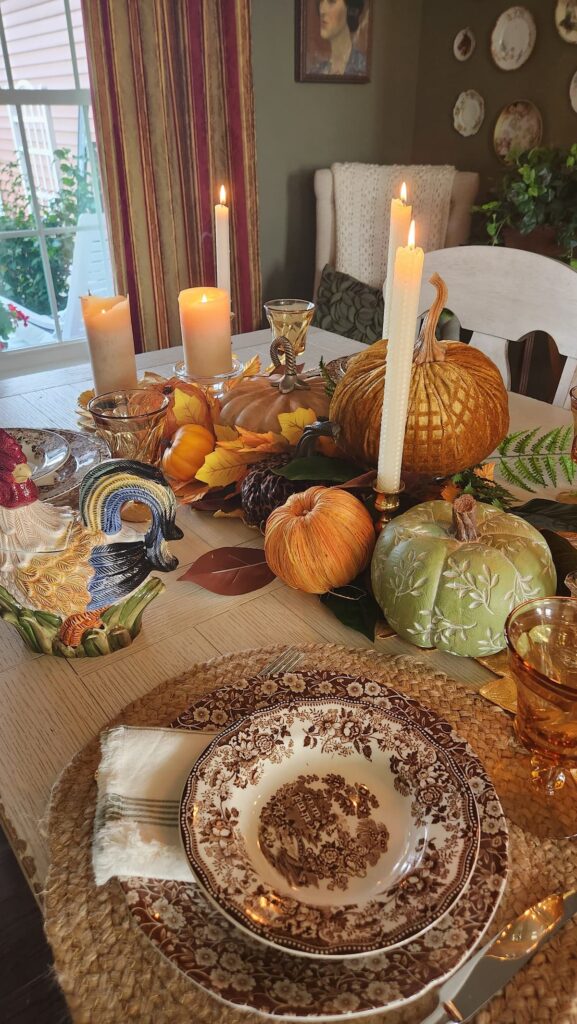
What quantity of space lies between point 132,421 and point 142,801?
40cm

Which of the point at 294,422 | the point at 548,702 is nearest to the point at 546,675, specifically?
the point at 548,702

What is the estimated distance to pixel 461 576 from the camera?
0.50 m

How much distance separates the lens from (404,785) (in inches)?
15.9

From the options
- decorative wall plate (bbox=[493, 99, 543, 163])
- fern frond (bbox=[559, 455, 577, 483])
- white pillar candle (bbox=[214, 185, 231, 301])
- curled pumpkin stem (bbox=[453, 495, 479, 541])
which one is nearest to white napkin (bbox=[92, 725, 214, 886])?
curled pumpkin stem (bbox=[453, 495, 479, 541])

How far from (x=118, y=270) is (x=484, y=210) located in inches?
50.0

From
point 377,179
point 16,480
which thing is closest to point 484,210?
point 377,179

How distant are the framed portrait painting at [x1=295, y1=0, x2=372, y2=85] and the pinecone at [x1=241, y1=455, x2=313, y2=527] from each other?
2385mm

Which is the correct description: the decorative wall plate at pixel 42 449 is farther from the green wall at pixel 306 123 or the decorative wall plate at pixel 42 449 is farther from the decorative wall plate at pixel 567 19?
the decorative wall plate at pixel 567 19

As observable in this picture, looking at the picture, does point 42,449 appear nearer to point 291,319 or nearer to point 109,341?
point 109,341

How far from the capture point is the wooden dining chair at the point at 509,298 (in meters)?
→ 1.18

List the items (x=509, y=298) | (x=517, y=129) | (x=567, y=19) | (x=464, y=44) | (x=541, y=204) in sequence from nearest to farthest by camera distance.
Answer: (x=509, y=298) → (x=541, y=204) → (x=567, y=19) → (x=517, y=129) → (x=464, y=44)

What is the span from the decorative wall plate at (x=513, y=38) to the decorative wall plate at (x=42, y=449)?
96.5 inches

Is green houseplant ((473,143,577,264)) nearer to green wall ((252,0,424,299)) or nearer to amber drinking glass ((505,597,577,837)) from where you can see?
green wall ((252,0,424,299))

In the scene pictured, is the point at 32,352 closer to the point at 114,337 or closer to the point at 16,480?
the point at 114,337
